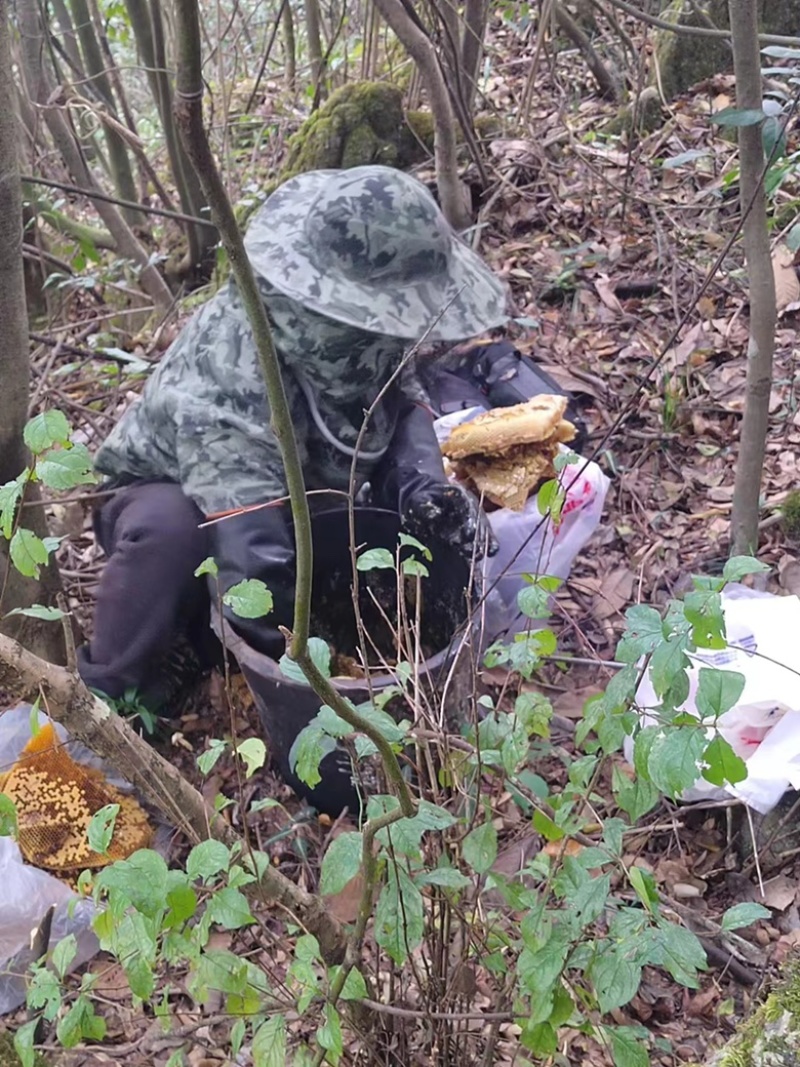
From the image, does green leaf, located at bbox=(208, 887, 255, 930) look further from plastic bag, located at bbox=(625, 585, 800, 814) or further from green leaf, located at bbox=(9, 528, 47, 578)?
plastic bag, located at bbox=(625, 585, 800, 814)

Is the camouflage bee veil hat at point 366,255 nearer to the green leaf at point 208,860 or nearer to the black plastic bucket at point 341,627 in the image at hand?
the black plastic bucket at point 341,627

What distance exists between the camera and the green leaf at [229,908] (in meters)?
0.99

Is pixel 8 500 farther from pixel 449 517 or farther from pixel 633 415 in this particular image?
pixel 633 415

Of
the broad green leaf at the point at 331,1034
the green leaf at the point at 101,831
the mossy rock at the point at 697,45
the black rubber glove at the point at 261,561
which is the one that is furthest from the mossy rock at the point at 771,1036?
the mossy rock at the point at 697,45

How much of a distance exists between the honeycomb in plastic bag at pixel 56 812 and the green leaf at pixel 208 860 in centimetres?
97

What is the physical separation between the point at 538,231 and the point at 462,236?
1.27 feet

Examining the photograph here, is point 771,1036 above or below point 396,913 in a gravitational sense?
below

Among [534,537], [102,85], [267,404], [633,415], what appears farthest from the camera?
[102,85]

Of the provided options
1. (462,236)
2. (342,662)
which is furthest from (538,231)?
(342,662)

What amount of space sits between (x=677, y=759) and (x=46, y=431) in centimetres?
73

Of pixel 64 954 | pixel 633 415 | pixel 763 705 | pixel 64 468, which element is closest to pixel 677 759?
pixel 64 468

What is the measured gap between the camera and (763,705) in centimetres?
180

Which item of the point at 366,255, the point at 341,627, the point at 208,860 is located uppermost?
the point at 366,255

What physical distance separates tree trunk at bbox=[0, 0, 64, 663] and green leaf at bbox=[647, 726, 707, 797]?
117 centimetres
